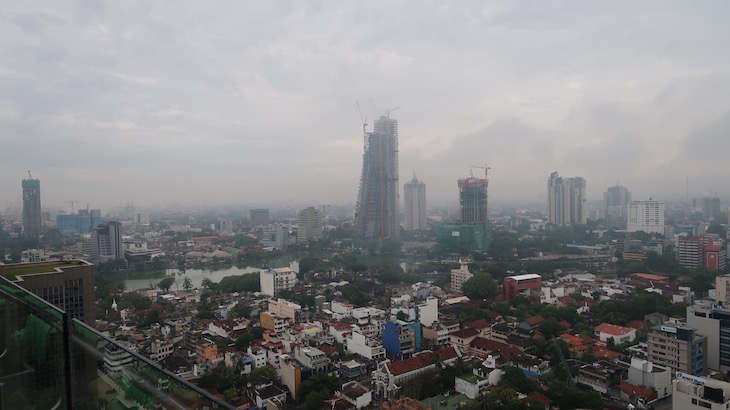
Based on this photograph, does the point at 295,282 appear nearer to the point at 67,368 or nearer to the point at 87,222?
the point at 67,368

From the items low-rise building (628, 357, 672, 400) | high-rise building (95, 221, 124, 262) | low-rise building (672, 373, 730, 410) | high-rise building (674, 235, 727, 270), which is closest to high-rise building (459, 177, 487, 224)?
high-rise building (674, 235, 727, 270)

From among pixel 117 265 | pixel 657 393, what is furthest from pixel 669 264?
pixel 117 265

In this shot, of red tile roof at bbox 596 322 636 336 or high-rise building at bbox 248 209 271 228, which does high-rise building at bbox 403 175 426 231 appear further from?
red tile roof at bbox 596 322 636 336

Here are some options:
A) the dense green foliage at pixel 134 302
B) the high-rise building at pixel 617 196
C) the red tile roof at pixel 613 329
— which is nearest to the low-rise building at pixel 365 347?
the red tile roof at pixel 613 329

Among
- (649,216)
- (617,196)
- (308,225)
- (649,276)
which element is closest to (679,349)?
(649,276)

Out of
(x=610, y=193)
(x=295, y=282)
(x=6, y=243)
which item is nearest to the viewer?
(x=295, y=282)

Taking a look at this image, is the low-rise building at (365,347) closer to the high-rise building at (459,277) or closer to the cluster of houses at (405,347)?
the cluster of houses at (405,347)
